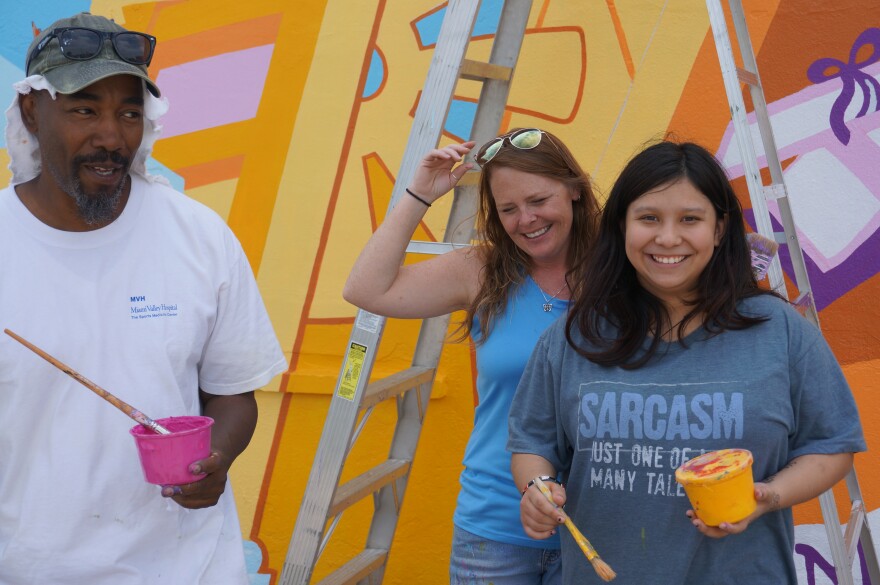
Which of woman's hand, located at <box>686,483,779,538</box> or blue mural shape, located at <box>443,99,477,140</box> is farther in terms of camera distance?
blue mural shape, located at <box>443,99,477,140</box>

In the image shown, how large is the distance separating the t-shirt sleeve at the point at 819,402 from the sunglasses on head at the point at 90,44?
57.7 inches

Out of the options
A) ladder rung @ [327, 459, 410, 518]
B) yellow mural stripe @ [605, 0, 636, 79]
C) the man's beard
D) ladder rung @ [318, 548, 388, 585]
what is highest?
yellow mural stripe @ [605, 0, 636, 79]

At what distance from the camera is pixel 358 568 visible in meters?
3.29

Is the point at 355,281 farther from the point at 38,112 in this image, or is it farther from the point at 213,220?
the point at 38,112

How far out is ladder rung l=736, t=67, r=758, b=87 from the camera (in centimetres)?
296

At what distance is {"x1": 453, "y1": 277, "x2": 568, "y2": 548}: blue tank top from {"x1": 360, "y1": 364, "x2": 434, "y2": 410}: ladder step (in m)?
0.72

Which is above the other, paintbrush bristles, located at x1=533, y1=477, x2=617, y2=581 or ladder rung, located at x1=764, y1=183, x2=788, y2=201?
ladder rung, located at x1=764, y1=183, x2=788, y2=201

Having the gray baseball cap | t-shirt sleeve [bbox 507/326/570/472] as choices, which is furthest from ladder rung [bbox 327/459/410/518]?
the gray baseball cap

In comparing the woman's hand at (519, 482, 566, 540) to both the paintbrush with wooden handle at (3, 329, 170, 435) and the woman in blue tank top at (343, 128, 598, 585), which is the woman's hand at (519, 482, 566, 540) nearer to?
the woman in blue tank top at (343, 128, 598, 585)

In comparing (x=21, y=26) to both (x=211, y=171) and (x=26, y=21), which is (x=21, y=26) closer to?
(x=26, y=21)

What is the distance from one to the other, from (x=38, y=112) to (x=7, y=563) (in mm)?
933

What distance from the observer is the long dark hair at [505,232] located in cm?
236

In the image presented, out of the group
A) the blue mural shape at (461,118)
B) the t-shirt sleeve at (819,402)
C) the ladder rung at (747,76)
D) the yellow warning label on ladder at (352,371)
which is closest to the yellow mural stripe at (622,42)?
the blue mural shape at (461,118)

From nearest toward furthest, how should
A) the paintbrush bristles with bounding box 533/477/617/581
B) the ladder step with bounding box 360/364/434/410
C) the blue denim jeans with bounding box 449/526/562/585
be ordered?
1. the paintbrush bristles with bounding box 533/477/617/581
2. the blue denim jeans with bounding box 449/526/562/585
3. the ladder step with bounding box 360/364/434/410
